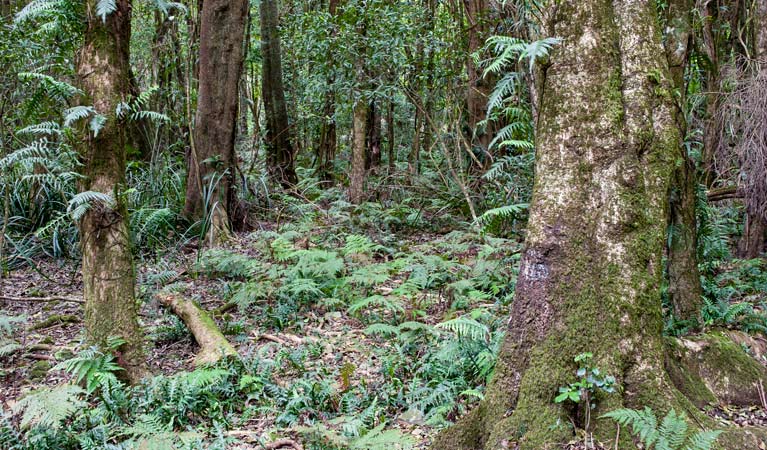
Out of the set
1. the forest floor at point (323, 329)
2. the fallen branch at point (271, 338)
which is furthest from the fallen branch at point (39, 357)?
the fallen branch at point (271, 338)

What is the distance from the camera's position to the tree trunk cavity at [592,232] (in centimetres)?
277

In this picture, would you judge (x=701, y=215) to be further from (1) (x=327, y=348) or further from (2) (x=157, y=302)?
(2) (x=157, y=302)

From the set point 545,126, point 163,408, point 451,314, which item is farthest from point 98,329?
point 545,126

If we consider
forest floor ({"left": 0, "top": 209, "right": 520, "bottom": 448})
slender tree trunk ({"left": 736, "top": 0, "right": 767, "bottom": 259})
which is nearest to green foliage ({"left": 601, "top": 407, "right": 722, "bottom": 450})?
forest floor ({"left": 0, "top": 209, "right": 520, "bottom": 448})

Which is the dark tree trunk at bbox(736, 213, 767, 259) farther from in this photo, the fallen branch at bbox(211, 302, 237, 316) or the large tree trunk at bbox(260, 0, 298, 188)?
the large tree trunk at bbox(260, 0, 298, 188)

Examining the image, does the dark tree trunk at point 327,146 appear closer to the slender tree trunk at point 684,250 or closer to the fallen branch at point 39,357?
the fallen branch at point 39,357

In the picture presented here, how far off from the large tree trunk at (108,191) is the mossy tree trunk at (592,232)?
251cm

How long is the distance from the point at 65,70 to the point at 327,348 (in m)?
4.29

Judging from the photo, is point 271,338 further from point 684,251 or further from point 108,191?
point 684,251

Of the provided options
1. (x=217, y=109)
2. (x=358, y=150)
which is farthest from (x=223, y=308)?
(x=358, y=150)

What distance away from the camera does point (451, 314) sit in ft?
17.6

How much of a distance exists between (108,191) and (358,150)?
6.40 metres

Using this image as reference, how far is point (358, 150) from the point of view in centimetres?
1008

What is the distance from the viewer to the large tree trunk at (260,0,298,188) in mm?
13031
